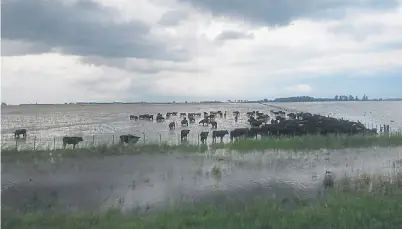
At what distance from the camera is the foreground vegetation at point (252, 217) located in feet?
29.9

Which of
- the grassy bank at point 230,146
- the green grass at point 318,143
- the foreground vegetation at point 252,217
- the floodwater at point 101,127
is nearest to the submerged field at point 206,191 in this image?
the foreground vegetation at point 252,217

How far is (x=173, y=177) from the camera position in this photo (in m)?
16.4

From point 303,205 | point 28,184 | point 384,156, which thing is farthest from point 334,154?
point 28,184

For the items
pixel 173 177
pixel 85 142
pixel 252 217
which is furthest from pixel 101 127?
pixel 252 217

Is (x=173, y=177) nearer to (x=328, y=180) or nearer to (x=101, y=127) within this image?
(x=328, y=180)

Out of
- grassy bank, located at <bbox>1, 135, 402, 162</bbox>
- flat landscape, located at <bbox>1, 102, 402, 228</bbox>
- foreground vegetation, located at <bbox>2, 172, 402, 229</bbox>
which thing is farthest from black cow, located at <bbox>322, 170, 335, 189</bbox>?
grassy bank, located at <bbox>1, 135, 402, 162</bbox>

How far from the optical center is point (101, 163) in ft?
65.1

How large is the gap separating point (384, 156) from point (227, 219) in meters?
15.1

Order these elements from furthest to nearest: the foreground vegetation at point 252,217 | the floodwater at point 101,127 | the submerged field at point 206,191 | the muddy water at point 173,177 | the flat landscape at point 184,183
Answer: the floodwater at point 101,127
the muddy water at point 173,177
the flat landscape at point 184,183
the submerged field at point 206,191
the foreground vegetation at point 252,217

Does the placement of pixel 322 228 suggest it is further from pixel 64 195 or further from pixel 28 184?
pixel 28 184

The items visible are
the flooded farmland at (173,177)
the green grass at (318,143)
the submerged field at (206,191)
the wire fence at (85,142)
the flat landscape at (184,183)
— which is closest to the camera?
the submerged field at (206,191)

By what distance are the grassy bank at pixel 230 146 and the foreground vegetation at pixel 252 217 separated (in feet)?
37.5

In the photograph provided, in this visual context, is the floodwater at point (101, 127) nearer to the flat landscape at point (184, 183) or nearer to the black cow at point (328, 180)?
the flat landscape at point (184, 183)

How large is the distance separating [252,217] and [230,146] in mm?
14900
